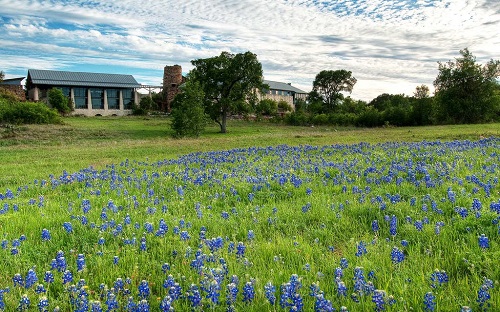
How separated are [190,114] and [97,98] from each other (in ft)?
196

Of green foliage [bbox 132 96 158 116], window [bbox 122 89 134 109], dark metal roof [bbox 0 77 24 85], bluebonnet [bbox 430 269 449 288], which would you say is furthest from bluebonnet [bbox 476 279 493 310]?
dark metal roof [bbox 0 77 24 85]

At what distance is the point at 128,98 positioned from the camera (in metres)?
99.2

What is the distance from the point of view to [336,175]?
973 cm

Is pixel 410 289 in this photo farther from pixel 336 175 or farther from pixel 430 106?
pixel 430 106

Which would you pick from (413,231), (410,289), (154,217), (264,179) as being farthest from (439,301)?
(264,179)

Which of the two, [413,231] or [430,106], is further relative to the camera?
[430,106]

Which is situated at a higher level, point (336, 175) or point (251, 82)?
point (251, 82)

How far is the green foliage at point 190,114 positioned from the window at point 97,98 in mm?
57068

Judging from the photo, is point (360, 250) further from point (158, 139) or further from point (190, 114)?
point (190, 114)

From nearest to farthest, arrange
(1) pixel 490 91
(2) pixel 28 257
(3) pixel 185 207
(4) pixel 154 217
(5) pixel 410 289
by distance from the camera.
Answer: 1. (5) pixel 410 289
2. (2) pixel 28 257
3. (4) pixel 154 217
4. (3) pixel 185 207
5. (1) pixel 490 91

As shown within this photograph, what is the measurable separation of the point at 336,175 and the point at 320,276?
238 inches

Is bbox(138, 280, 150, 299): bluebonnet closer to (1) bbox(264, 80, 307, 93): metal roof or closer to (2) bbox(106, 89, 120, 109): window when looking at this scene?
(2) bbox(106, 89, 120, 109): window

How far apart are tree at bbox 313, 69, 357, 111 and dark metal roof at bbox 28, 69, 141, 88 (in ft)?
153

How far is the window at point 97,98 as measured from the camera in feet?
310
